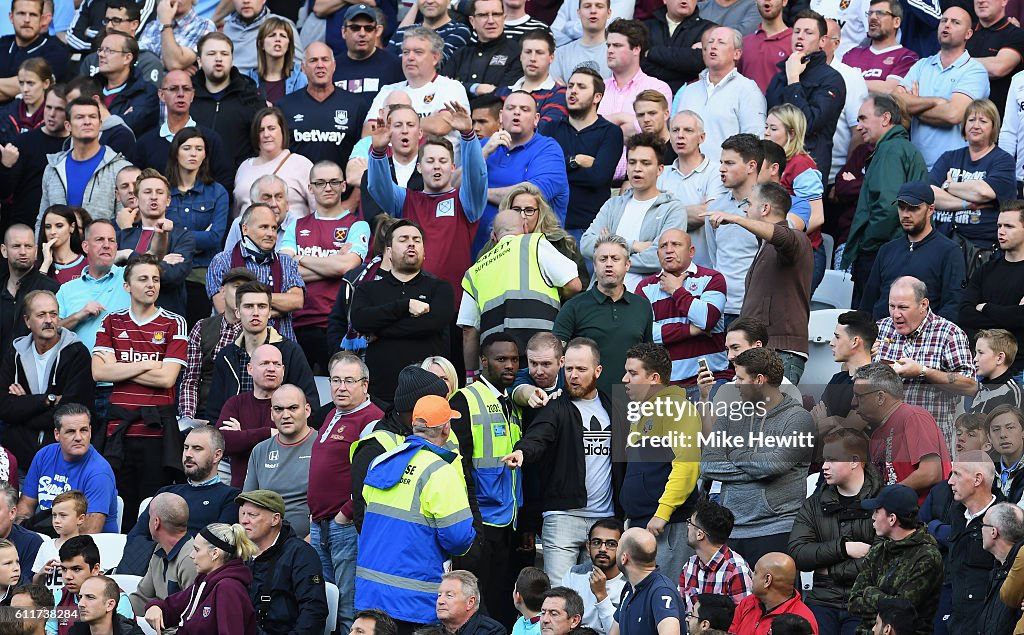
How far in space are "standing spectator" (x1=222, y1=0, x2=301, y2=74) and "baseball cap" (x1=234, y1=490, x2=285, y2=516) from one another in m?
6.24

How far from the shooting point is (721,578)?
30.9 ft

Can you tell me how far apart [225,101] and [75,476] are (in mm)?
3925

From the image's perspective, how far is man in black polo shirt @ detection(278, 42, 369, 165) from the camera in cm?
1413

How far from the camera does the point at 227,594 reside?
9.62 meters

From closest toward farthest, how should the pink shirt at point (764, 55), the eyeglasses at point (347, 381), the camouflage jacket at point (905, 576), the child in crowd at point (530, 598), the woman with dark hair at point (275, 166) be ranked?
1. the camouflage jacket at point (905, 576)
2. the child in crowd at point (530, 598)
3. the eyeglasses at point (347, 381)
4. the woman with dark hair at point (275, 166)
5. the pink shirt at point (764, 55)

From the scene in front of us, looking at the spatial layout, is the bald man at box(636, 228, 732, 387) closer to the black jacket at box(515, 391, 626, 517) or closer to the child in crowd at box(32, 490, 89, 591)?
the black jacket at box(515, 391, 626, 517)

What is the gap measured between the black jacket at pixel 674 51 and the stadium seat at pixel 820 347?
9.81 feet

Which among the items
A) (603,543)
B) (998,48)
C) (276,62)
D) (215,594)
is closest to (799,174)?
(998,48)

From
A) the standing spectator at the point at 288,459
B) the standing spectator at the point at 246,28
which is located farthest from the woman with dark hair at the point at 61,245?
the standing spectator at the point at 288,459

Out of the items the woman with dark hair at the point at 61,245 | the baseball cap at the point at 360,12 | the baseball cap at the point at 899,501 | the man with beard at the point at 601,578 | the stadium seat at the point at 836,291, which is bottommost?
the man with beard at the point at 601,578

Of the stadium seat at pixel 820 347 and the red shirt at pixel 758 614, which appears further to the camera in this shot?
the stadium seat at pixel 820 347

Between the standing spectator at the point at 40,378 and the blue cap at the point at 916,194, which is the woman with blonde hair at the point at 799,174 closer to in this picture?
the blue cap at the point at 916,194

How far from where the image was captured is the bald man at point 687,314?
11258 millimetres

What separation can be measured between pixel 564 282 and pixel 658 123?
6.70 ft
